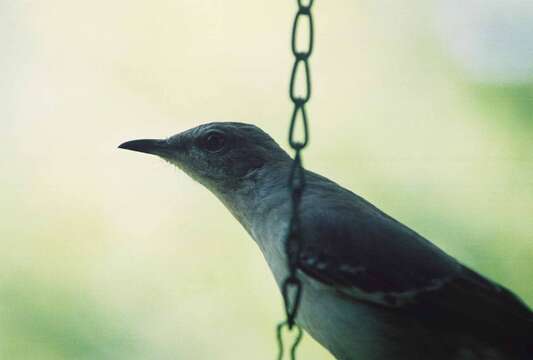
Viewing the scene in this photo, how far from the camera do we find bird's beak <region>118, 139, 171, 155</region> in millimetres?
6531

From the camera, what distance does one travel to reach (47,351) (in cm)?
915

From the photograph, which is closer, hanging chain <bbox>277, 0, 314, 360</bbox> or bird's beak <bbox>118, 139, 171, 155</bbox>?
hanging chain <bbox>277, 0, 314, 360</bbox>

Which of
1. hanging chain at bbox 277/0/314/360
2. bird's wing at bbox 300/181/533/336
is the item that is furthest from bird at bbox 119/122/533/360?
hanging chain at bbox 277/0/314/360

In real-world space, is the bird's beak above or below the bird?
above

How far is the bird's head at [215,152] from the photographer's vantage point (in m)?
6.50

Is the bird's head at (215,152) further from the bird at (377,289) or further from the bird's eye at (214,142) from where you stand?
the bird at (377,289)

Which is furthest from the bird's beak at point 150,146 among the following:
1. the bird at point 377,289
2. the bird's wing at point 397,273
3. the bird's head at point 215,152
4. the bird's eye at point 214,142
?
the bird's wing at point 397,273

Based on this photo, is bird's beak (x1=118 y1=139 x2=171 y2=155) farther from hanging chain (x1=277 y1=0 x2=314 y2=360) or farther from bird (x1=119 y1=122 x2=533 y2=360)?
hanging chain (x1=277 y1=0 x2=314 y2=360)

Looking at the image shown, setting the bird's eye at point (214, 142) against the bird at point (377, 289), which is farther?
the bird's eye at point (214, 142)

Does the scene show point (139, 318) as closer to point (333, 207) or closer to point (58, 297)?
point (58, 297)

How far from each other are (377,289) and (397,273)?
0.21 m

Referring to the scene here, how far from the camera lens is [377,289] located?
214 inches

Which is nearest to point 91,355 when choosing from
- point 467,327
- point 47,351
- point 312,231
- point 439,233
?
point 47,351

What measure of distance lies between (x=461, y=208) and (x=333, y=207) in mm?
4040
